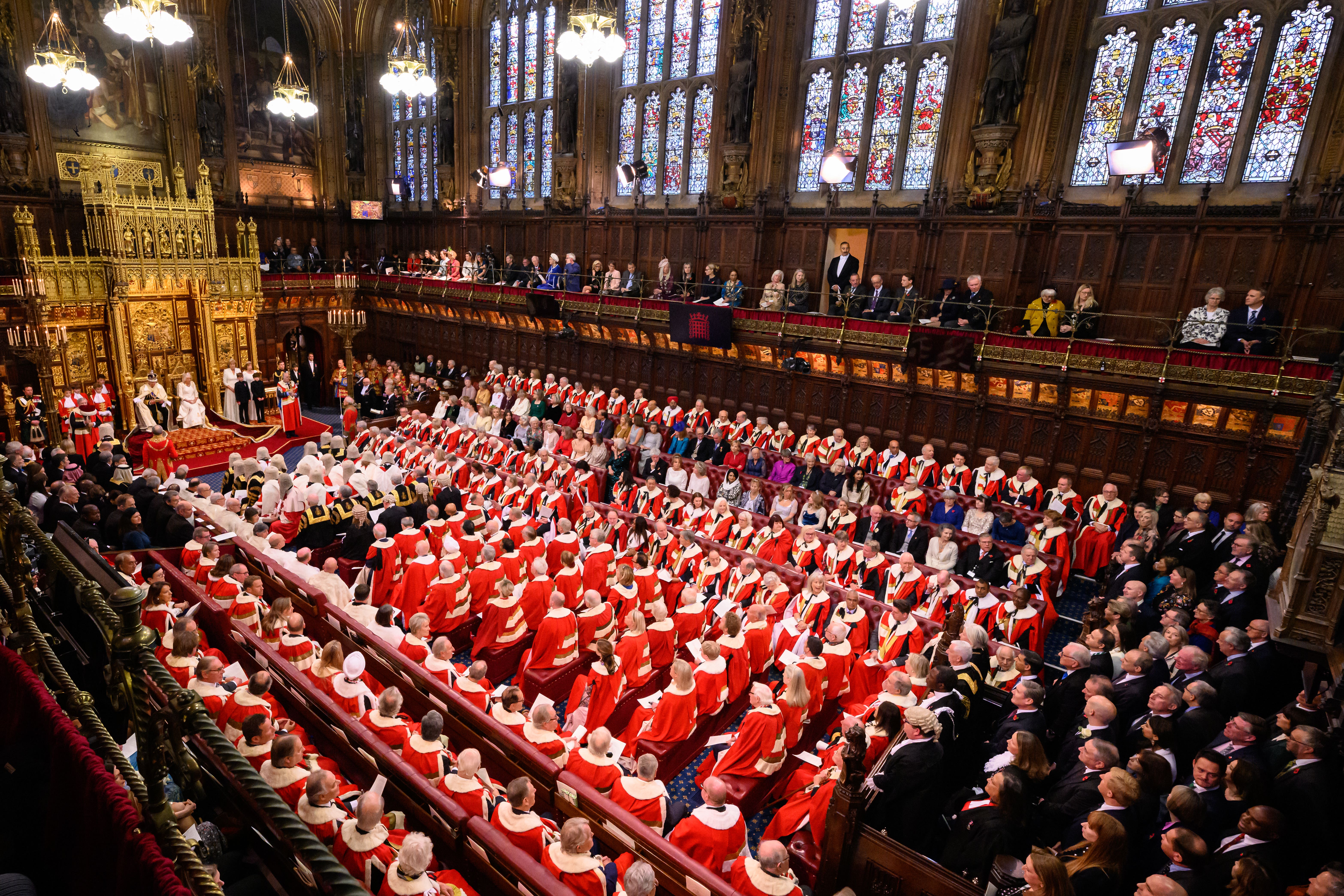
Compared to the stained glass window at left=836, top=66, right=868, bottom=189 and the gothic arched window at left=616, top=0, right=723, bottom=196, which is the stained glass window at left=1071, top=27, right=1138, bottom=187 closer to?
the stained glass window at left=836, top=66, right=868, bottom=189

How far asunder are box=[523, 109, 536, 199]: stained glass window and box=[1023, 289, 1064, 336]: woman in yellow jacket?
17.3 m

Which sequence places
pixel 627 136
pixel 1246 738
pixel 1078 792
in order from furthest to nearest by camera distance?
pixel 627 136
pixel 1246 738
pixel 1078 792

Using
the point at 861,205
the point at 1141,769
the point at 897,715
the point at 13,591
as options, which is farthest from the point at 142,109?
the point at 1141,769

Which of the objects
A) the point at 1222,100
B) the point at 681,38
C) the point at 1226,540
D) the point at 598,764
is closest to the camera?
the point at 598,764

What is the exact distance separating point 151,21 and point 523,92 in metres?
15.1

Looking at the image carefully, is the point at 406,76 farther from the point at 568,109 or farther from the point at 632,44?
the point at 632,44

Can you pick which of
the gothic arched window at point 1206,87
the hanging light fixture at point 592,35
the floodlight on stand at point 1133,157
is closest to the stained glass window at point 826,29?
the gothic arched window at point 1206,87

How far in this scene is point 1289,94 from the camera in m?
11.6

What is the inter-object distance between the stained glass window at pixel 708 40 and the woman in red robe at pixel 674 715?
56.4 feet

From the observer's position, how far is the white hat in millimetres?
6090

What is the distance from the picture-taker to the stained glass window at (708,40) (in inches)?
713

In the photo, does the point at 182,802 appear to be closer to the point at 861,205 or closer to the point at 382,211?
the point at 861,205

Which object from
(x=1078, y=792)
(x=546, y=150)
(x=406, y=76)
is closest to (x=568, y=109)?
(x=546, y=150)

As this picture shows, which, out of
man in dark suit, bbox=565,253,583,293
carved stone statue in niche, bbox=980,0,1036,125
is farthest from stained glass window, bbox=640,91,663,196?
carved stone statue in niche, bbox=980,0,1036,125
